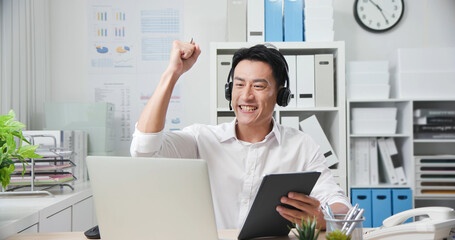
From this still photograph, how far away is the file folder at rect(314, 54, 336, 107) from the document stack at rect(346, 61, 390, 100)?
6.1 inches

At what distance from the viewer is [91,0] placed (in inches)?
120

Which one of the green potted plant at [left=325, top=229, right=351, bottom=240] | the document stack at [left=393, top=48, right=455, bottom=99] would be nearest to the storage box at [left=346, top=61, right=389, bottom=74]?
the document stack at [left=393, top=48, right=455, bottom=99]

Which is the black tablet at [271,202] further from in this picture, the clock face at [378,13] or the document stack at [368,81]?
the clock face at [378,13]

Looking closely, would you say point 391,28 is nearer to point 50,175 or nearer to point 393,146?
point 393,146

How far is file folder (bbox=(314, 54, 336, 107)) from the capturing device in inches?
104

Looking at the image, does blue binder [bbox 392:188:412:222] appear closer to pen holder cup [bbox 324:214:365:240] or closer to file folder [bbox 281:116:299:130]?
file folder [bbox 281:116:299:130]

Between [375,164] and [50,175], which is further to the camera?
[375,164]

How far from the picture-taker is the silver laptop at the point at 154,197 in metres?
0.89

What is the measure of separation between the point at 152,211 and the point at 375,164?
6.93 feet

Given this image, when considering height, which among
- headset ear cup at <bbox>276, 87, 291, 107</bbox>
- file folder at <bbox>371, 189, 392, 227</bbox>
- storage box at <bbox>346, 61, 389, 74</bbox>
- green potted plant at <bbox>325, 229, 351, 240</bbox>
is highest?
storage box at <bbox>346, 61, 389, 74</bbox>

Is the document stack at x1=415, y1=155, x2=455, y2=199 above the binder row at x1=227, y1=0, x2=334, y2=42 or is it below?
below

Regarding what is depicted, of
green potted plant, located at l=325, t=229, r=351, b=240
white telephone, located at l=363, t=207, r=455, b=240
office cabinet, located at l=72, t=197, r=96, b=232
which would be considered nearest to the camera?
green potted plant, located at l=325, t=229, r=351, b=240

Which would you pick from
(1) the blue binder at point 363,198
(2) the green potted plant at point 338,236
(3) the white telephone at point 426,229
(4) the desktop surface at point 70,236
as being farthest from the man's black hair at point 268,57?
(1) the blue binder at point 363,198

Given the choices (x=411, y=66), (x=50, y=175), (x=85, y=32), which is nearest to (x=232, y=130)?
(x=50, y=175)
